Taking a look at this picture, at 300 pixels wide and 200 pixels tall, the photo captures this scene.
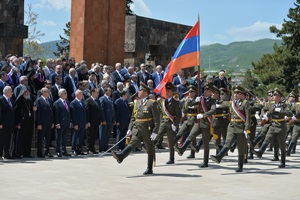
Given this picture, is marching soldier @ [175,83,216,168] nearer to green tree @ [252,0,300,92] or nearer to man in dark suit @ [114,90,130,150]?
man in dark suit @ [114,90,130,150]

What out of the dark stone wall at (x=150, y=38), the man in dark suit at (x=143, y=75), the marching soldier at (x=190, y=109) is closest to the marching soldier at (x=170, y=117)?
the marching soldier at (x=190, y=109)

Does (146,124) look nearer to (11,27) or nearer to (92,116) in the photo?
(92,116)

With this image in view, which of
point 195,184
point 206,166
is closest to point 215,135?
point 206,166

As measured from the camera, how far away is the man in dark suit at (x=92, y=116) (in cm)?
1573

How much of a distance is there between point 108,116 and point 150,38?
1154cm

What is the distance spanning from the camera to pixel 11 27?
967 inches

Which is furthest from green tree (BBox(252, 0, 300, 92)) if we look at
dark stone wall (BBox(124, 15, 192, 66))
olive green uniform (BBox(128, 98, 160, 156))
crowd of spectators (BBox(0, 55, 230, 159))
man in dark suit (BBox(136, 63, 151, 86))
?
olive green uniform (BBox(128, 98, 160, 156))

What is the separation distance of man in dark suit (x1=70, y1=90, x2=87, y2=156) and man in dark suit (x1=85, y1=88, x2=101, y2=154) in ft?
1.36

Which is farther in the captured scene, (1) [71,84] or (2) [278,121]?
(1) [71,84]

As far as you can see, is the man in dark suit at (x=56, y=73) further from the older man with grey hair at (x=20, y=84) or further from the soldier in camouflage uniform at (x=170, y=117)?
the soldier in camouflage uniform at (x=170, y=117)

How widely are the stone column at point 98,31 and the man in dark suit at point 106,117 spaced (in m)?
6.68

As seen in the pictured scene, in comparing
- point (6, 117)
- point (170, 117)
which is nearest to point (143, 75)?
point (170, 117)

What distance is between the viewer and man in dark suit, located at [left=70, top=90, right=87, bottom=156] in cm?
1507

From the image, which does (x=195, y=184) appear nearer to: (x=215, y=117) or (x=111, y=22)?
(x=215, y=117)
